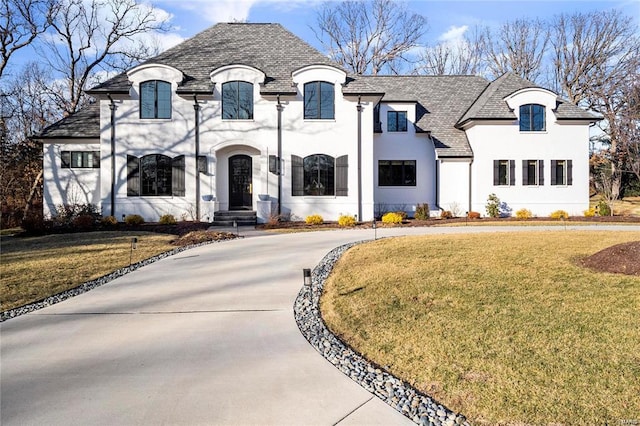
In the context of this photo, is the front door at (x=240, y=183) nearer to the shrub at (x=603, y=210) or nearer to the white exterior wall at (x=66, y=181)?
the white exterior wall at (x=66, y=181)

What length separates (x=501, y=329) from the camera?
495 cm

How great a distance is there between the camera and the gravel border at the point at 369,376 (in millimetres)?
3271

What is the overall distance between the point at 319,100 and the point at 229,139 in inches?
183

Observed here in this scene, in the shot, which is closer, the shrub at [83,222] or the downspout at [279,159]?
the shrub at [83,222]

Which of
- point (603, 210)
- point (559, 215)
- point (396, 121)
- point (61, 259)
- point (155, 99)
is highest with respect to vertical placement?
point (155, 99)

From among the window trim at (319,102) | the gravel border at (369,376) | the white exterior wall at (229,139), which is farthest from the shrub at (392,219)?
the gravel border at (369,376)

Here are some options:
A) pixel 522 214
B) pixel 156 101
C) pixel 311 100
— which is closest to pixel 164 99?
pixel 156 101

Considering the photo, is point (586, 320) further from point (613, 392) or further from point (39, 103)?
point (39, 103)

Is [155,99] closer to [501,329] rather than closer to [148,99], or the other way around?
[148,99]

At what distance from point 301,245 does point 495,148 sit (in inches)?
565

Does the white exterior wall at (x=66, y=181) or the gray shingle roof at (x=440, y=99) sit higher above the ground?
the gray shingle roof at (x=440, y=99)

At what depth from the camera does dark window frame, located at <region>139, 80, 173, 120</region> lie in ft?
59.9

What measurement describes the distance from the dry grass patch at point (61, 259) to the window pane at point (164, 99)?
21.7 feet

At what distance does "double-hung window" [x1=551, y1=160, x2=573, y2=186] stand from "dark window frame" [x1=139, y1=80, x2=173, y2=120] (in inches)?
783
